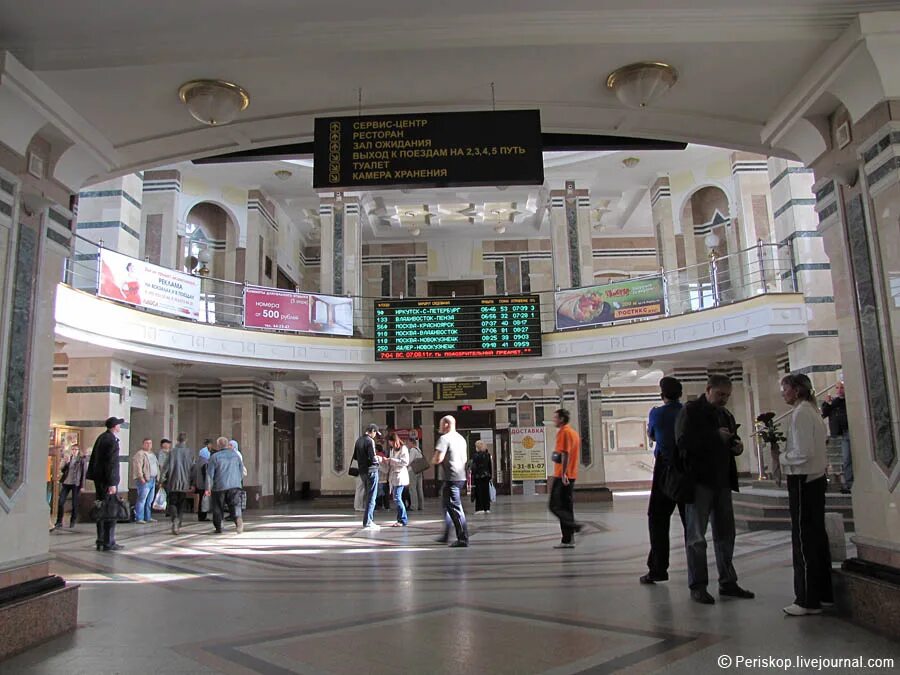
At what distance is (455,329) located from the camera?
1477cm

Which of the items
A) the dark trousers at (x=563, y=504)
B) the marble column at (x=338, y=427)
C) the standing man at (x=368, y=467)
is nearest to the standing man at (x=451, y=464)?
the dark trousers at (x=563, y=504)

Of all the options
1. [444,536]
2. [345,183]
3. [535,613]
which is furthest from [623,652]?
[444,536]

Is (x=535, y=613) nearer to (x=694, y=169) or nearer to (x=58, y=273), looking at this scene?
(x=58, y=273)

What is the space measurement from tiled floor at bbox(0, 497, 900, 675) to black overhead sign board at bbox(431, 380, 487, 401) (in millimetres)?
10928

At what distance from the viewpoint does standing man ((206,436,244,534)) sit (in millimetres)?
9633

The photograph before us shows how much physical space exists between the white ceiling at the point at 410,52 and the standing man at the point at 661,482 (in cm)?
199

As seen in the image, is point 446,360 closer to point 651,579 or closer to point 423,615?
point 651,579

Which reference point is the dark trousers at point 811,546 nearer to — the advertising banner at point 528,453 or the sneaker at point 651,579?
the sneaker at point 651,579

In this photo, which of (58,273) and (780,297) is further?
(780,297)

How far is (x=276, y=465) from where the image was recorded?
60.1ft

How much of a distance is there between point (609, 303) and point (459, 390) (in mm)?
5735

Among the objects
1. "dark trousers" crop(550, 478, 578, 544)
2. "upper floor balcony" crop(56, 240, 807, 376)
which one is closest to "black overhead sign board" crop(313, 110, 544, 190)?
"dark trousers" crop(550, 478, 578, 544)

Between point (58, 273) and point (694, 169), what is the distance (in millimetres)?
15467

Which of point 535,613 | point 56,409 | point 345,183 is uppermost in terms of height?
point 345,183
